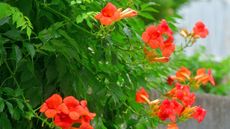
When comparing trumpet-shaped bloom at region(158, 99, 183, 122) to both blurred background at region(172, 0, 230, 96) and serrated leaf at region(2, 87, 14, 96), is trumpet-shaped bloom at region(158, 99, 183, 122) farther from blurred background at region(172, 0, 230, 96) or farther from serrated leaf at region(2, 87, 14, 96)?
blurred background at region(172, 0, 230, 96)

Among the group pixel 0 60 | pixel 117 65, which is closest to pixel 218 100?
pixel 117 65

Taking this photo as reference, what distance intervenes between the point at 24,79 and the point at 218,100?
2566 mm

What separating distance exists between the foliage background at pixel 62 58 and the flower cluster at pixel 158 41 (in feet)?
0.17

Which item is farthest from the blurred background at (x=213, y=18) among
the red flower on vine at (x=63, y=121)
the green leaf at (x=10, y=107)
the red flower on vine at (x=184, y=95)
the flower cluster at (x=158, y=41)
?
the red flower on vine at (x=63, y=121)

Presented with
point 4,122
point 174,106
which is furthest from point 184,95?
point 4,122

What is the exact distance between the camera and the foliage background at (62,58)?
2652mm

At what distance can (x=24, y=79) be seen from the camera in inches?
109

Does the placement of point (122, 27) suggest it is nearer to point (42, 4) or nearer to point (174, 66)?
point (42, 4)

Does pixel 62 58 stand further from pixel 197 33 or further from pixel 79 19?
pixel 197 33

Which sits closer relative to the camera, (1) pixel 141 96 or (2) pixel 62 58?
(2) pixel 62 58

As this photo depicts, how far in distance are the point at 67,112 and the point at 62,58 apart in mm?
404

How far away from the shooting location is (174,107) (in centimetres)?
299

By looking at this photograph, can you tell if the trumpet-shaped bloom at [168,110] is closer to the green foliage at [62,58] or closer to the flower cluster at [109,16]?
the green foliage at [62,58]

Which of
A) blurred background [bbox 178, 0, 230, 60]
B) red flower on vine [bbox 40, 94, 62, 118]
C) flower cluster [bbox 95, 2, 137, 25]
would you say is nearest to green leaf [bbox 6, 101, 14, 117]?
red flower on vine [bbox 40, 94, 62, 118]
